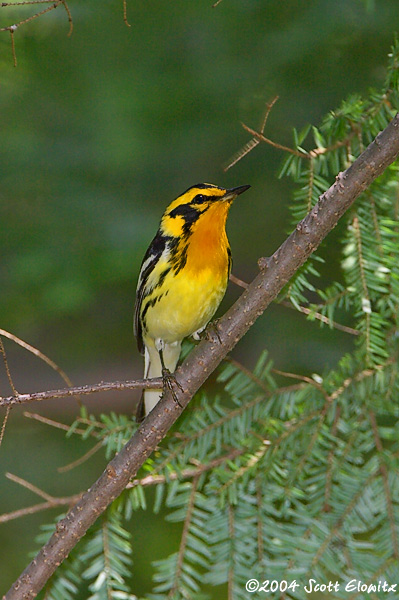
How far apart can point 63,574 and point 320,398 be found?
730mm

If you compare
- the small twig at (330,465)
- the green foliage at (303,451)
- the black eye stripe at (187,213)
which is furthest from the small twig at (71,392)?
the black eye stripe at (187,213)

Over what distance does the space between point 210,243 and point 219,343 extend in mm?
597

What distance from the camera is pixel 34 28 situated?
7.27ft

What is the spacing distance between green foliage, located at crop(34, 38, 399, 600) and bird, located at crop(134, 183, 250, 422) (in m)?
0.28

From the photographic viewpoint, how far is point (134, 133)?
7.48 ft

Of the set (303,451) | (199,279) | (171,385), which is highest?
(199,279)

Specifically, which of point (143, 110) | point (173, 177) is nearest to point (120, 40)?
point (143, 110)

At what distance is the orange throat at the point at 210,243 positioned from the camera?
78.1 inches

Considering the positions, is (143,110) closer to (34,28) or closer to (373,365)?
(34,28)

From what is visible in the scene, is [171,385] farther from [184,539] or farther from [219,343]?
[184,539]

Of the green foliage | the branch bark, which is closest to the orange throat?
the green foliage

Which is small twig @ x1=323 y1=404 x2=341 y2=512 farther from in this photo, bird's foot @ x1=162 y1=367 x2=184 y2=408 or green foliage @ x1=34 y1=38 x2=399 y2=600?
bird's foot @ x1=162 y1=367 x2=184 y2=408

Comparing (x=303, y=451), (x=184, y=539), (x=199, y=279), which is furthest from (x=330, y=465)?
(x=199, y=279)

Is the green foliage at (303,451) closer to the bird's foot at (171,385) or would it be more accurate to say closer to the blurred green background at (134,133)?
the bird's foot at (171,385)
